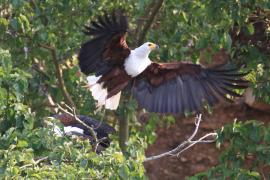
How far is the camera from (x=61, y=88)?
7992 millimetres

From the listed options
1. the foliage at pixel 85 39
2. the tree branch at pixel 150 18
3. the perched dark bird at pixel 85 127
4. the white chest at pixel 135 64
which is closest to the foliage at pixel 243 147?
the foliage at pixel 85 39

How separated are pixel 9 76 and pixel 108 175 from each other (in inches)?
41.3

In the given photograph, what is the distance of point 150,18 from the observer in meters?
7.62

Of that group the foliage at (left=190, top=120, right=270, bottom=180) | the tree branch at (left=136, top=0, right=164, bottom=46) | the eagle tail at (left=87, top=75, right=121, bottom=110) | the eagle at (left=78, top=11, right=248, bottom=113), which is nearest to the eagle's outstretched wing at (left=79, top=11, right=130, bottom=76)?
the eagle at (left=78, top=11, right=248, bottom=113)

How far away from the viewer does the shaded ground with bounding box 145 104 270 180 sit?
11.2 m

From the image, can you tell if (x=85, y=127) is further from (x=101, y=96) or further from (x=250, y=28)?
(x=250, y=28)

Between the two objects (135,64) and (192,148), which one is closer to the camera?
(135,64)

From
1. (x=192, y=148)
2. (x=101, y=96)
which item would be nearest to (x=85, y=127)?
(x=101, y=96)

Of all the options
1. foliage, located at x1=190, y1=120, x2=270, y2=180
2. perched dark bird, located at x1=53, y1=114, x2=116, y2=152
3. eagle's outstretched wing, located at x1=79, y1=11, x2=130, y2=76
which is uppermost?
eagle's outstretched wing, located at x1=79, y1=11, x2=130, y2=76

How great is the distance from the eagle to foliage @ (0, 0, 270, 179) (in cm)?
23

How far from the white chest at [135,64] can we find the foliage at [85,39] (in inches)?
16.8

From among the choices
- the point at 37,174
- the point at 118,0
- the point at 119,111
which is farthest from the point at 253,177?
the point at 118,0

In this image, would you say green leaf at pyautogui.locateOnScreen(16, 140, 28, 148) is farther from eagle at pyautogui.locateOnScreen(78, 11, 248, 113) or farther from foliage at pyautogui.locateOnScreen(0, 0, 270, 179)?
eagle at pyautogui.locateOnScreen(78, 11, 248, 113)

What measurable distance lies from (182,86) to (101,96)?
73cm
